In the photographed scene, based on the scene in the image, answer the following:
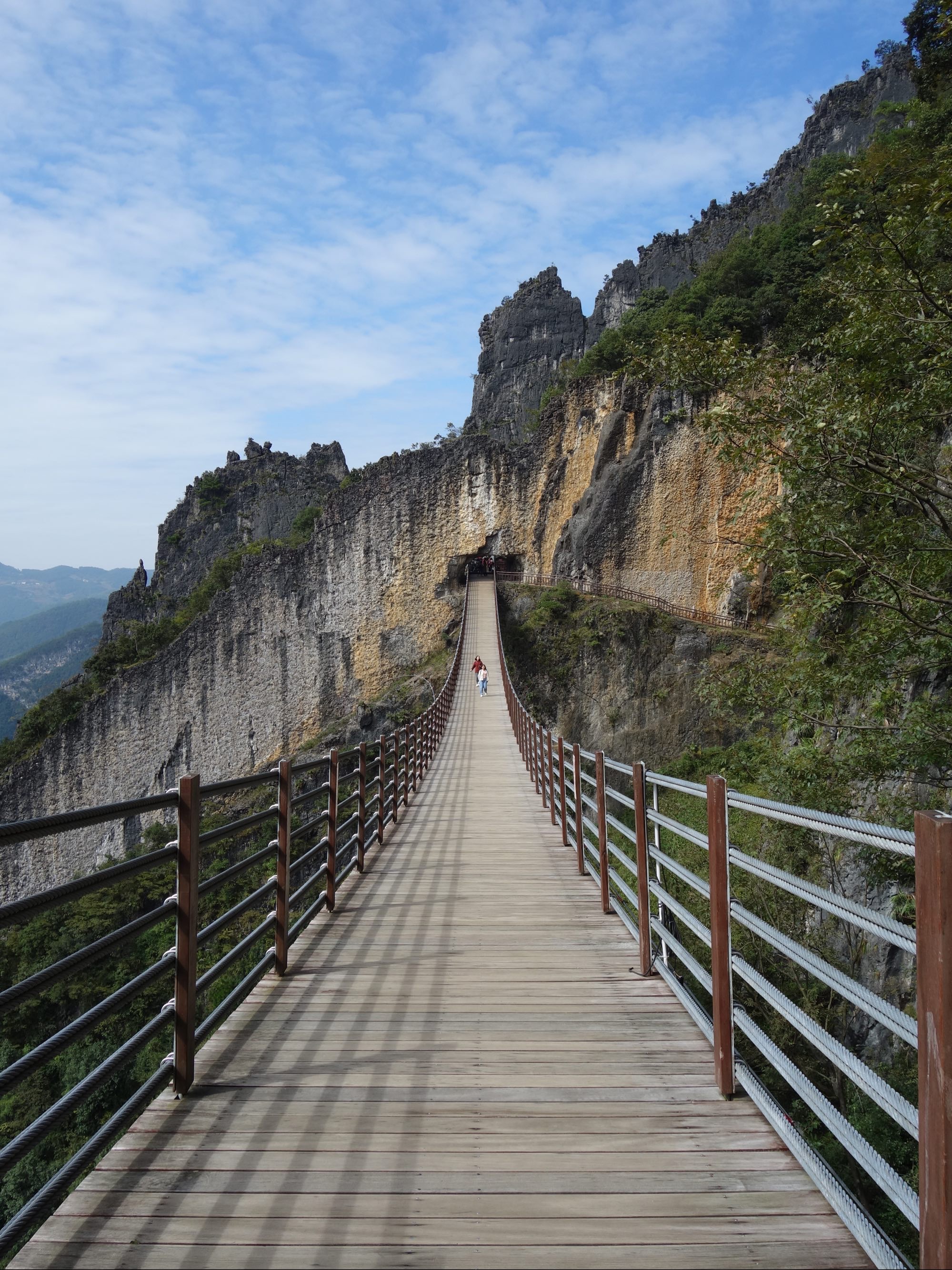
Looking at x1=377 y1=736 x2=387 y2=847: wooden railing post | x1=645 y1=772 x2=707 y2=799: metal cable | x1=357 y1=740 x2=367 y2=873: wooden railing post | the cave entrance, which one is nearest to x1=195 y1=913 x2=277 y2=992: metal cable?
x1=645 y1=772 x2=707 y2=799: metal cable

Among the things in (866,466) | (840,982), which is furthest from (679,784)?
(866,466)

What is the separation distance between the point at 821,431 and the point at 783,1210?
5.62 metres

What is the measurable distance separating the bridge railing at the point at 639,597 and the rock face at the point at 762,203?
2576 cm

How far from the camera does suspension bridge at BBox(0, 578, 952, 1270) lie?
212cm

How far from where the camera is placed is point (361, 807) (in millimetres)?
7090

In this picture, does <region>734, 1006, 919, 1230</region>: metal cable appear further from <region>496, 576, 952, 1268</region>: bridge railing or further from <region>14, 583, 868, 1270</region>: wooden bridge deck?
<region>14, 583, 868, 1270</region>: wooden bridge deck

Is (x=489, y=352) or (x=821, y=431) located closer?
(x=821, y=431)

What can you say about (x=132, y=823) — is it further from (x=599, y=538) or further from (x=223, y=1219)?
(x=223, y=1219)

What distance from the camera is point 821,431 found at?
21.5ft

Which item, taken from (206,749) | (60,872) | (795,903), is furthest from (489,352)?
(795,903)

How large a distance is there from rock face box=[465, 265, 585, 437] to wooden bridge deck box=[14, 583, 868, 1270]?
2686 inches

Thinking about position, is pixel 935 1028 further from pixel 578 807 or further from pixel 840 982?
pixel 578 807

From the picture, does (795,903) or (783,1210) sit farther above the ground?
(783,1210)

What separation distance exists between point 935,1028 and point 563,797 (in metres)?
6.42
